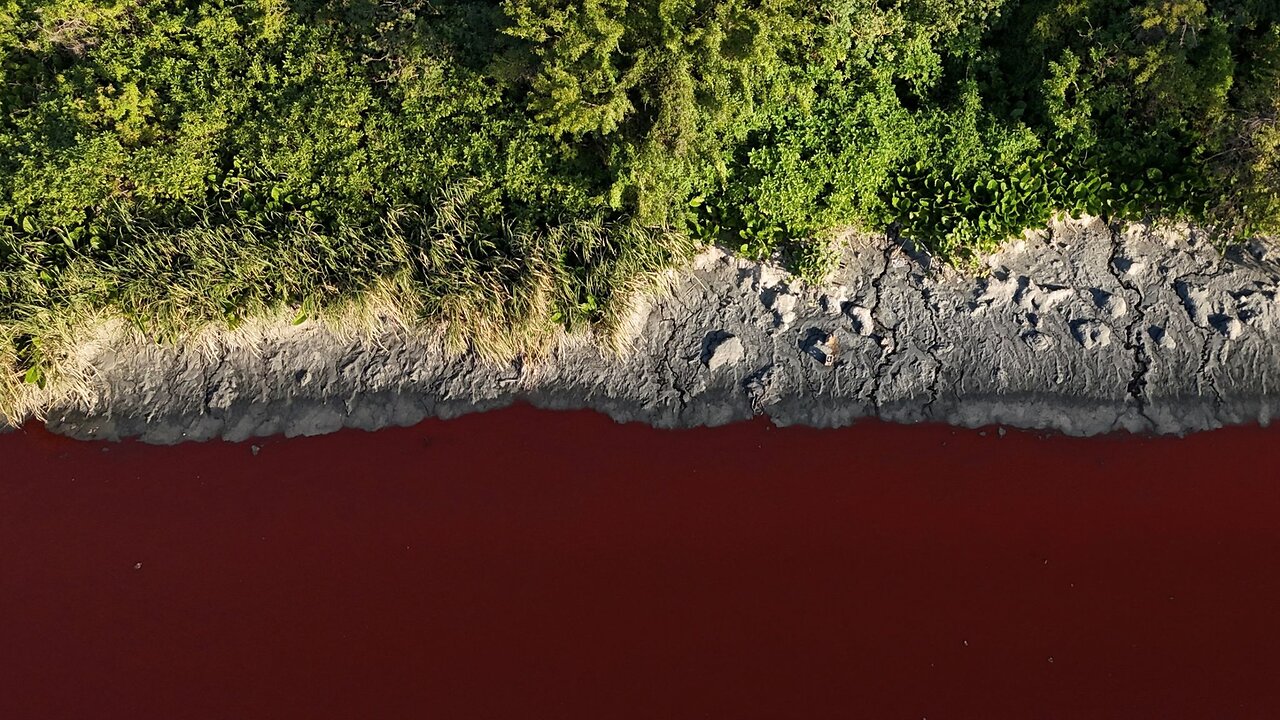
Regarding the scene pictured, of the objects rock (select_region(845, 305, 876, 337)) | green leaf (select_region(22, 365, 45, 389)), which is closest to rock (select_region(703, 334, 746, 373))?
rock (select_region(845, 305, 876, 337))

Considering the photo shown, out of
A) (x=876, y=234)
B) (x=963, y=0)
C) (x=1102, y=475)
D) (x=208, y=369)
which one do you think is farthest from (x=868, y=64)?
(x=208, y=369)

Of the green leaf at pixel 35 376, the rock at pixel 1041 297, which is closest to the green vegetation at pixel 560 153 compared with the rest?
the green leaf at pixel 35 376

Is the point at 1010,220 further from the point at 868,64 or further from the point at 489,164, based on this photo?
the point at 489,164

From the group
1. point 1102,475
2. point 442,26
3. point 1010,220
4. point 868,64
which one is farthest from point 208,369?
point 1102,475

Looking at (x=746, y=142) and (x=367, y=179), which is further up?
(x=746, y=142)

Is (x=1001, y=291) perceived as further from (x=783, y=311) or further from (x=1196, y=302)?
(x=783, y=311)

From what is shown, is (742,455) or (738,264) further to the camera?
(738,264)

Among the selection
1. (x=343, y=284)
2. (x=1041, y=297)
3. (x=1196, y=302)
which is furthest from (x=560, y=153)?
(x=1196, y=302)

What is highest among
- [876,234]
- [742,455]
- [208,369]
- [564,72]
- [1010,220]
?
[564,72]
